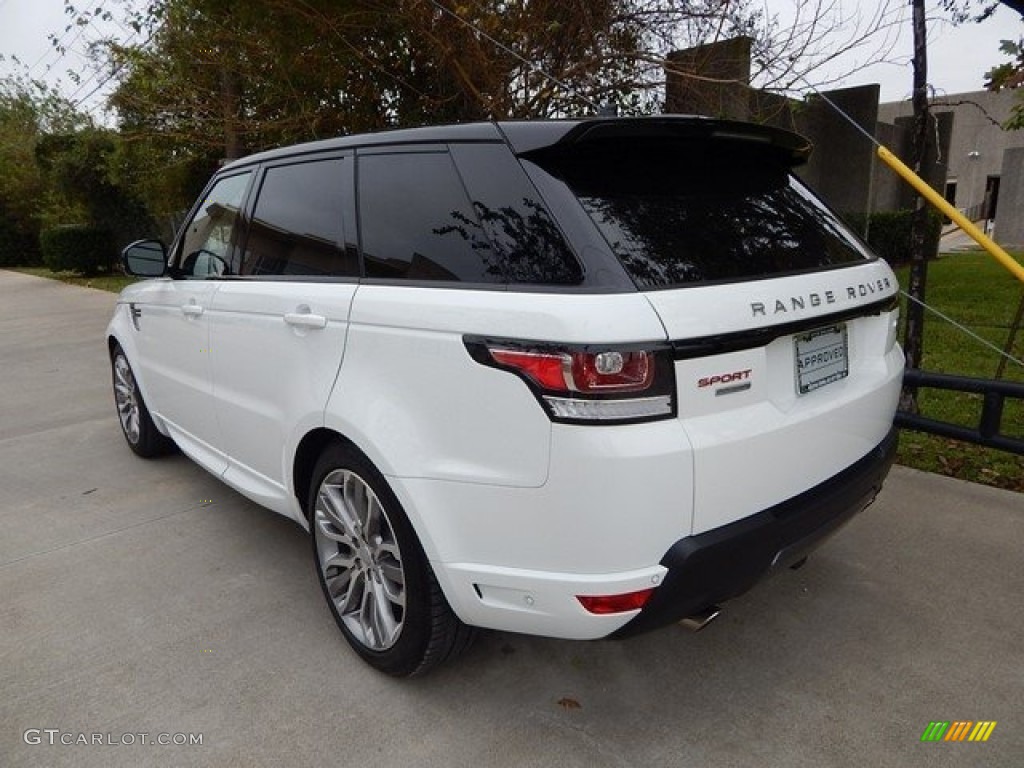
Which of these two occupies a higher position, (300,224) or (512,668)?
(300,224)

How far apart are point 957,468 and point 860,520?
1091 millimetres

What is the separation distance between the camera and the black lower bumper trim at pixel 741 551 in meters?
1.85

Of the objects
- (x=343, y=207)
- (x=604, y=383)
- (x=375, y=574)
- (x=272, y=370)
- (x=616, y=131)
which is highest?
(x=616, y=131)

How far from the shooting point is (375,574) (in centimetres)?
248

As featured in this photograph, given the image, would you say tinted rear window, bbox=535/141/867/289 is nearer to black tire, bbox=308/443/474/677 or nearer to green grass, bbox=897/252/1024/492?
black tire, bbox=308/443/474/677

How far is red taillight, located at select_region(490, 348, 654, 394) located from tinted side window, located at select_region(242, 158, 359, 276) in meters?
1.01

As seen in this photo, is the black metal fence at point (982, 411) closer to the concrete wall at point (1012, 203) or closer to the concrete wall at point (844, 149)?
the concrete wall at point (844, 149)

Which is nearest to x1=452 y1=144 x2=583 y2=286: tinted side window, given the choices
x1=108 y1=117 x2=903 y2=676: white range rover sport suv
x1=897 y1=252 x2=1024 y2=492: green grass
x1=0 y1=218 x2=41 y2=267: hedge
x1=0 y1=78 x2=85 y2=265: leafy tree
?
x1=108 y1=117 x2=903 y2=676: white range rover sport suv

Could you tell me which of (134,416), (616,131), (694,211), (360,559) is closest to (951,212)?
(694,211)

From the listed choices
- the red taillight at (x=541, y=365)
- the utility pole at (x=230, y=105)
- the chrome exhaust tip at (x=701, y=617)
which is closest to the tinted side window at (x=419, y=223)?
the red taillight at (x=541, y=365)

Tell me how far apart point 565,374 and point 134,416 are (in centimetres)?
397

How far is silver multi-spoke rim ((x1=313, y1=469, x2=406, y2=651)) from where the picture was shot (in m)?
2.39

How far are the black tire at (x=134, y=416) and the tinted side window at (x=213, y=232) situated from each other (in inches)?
44.7

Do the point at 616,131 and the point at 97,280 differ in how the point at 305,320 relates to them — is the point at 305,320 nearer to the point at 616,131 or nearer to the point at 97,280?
the point at 616,131
